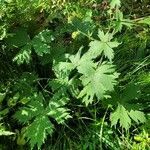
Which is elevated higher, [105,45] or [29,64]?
[105,45]

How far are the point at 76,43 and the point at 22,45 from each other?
38cm

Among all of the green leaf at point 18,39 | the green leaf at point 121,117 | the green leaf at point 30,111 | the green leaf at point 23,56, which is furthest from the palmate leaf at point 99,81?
the green leaf at point 18,39

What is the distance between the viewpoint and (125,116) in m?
2.38

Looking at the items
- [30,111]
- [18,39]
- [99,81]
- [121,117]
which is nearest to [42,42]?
[18,39]

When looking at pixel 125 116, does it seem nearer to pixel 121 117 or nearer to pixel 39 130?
pixel 121 117

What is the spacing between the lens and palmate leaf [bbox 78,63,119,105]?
227 cm

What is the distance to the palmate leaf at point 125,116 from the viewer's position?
7.73 feet

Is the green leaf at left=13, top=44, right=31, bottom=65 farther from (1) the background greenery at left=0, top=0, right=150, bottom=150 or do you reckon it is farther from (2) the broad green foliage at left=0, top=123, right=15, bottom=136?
(2) the broad green foliage at left=0, top=123, right=15, bottom=136

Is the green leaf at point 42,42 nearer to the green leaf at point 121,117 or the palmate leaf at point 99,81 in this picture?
the palmate leaf at point 99,81

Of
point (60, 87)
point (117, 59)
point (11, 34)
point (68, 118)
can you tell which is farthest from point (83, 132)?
point (11, 34)

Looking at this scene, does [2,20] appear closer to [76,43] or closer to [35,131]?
[76,43]

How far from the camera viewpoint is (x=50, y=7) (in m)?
3.23

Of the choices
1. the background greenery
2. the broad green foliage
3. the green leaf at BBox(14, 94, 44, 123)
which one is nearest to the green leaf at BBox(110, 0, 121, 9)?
the background greenery

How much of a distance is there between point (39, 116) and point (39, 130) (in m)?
0.10
